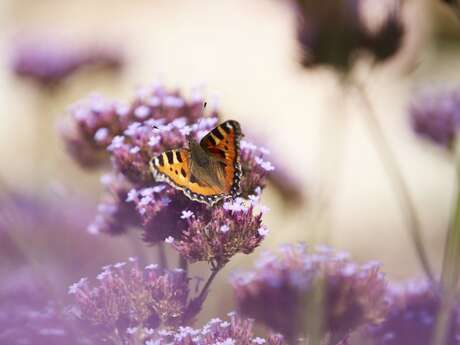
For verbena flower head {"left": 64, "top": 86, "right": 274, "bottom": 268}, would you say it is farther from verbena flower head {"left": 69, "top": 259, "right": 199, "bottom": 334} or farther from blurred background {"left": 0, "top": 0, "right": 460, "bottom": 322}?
blurred background {"left": 0, "top": 0, "right": 460, "bottom": 322}

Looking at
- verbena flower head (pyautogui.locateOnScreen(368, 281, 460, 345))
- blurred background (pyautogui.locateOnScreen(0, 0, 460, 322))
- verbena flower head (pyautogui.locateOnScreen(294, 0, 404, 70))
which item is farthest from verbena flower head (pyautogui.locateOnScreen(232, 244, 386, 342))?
blurred background (pyautogui.locateOnScreen(0, 0, 460, 322))

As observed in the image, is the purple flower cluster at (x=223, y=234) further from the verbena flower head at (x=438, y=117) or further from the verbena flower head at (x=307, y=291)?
the verbena flower head at (x=438, y=117)

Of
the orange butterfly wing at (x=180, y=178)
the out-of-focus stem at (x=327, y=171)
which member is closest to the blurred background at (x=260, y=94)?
the out-of-focus stem at (x=327, y=171)

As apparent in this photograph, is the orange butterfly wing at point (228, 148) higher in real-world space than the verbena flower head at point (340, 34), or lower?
lower

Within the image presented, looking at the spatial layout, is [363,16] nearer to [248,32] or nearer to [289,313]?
[289,313]

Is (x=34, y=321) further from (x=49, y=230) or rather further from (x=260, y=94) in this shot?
(x=260, y=94)

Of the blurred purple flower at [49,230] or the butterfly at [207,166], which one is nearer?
the butterfly at [207,166]

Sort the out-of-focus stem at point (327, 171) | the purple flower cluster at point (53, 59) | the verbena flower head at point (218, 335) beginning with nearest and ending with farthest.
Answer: the verbena flower head at point (218, 335)
the out-of-focus stem at point (327, 171)
the purple flower cluster at point (53, 59)

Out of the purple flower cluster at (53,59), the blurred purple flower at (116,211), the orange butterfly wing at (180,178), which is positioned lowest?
the orange butterfly wing at (180,178)

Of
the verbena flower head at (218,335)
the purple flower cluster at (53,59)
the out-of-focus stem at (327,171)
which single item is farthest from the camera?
the purple flower cluster at (53,59)
